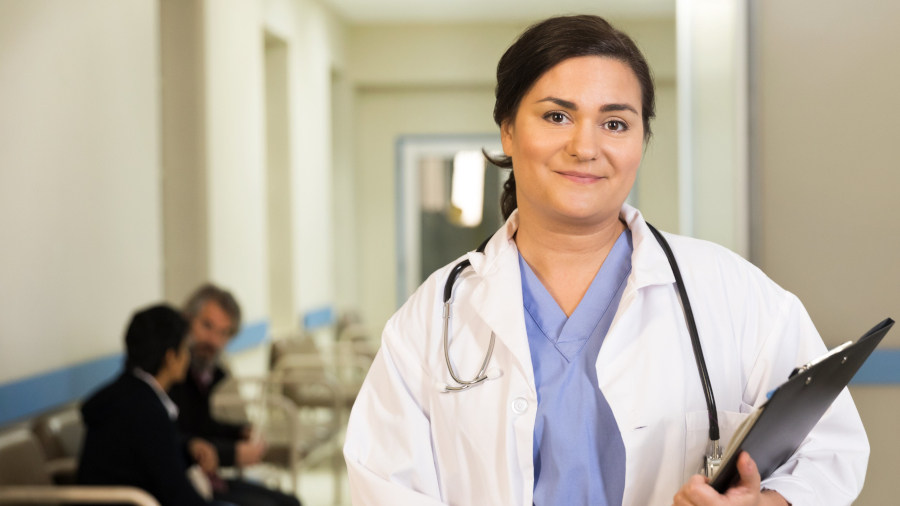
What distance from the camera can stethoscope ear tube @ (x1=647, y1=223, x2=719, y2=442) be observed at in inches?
37.6

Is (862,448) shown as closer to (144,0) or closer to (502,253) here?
(502,253)

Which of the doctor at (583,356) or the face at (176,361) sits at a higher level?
the doctor at (583,356)

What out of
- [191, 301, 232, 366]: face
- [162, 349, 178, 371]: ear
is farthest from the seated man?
[162, 349, 178, 371]: ear

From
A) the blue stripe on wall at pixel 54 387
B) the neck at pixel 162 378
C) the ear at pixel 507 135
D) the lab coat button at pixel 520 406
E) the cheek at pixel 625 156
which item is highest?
the ear at pixel 507 135

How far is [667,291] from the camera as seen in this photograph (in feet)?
3.43

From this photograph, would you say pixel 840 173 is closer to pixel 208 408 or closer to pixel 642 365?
pixel 642 365

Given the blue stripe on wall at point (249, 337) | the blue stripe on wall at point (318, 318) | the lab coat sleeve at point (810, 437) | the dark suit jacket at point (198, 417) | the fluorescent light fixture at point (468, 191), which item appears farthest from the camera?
the fluorescent light fixture at point (468, 191)

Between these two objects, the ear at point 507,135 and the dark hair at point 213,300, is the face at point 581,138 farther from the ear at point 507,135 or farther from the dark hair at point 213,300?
the dark hair at point 213,300

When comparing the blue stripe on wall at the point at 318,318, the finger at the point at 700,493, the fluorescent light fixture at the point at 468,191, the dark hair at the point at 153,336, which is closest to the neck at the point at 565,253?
the finger at the point at 700,493

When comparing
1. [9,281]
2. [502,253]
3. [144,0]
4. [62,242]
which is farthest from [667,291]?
[144,0]

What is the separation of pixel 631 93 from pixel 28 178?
7.18 feet

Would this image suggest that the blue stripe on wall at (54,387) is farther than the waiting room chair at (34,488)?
Yes

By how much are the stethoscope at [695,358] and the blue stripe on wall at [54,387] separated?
6.12 ft

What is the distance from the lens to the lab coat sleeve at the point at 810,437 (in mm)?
933
